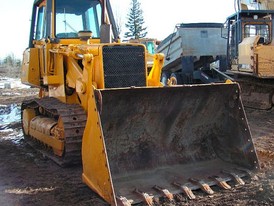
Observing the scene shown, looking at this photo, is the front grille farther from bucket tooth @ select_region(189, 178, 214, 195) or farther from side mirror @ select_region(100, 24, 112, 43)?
bucket tooth @ select_region(189, 178, 214, 195)

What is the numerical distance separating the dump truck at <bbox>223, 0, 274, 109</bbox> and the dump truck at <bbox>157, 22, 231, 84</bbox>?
1276 millimetres

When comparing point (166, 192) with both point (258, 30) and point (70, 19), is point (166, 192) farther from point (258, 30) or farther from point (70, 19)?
point (258, 30)

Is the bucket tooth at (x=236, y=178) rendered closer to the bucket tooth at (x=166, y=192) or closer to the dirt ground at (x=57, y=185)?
the dirt ground at (x=57, y=185)

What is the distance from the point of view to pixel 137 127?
17.2 feet

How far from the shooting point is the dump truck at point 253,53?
1041 centimetres

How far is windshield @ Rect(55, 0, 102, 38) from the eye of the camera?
6.84m

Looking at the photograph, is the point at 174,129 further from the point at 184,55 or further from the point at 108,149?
the point at 184,55

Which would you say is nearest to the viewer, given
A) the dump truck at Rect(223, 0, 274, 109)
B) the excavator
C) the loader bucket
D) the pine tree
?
the excavator

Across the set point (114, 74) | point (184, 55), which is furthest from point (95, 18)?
point (184, 55)

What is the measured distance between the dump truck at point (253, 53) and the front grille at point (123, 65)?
5537mm

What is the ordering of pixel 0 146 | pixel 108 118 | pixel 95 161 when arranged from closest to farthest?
pixel 95 161 → pixel 108 118 → pixel 0 146

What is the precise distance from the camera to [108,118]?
5.01 m

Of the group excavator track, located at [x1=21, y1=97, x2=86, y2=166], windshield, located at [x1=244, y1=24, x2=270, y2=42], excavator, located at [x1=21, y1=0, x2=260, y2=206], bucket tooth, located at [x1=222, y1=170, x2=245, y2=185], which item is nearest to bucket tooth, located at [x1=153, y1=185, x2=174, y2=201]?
excavator, located at [x1=21, y1=0, x2=260, y2=206]

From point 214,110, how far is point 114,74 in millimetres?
1455
